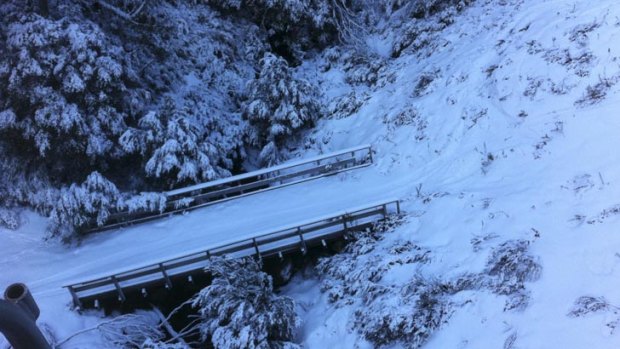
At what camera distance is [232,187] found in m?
12.5

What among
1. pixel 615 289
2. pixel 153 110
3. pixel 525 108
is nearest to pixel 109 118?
pixel 153 110

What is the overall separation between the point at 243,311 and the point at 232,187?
480 centimetres

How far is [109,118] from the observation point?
1179cm

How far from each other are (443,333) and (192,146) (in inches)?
322

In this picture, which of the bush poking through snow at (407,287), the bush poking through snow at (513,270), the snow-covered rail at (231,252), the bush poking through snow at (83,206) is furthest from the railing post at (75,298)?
the bush poking through snow at (513,270)

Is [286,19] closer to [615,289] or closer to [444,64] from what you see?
Answer: [444,64]

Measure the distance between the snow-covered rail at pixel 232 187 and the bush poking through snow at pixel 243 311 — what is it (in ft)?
11.0

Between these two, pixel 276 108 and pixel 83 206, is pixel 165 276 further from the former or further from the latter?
pixel 276 108

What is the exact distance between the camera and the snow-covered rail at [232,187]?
39.1 feet

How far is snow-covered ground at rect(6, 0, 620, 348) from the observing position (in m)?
6.86

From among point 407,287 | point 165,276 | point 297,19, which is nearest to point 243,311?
point 165,276

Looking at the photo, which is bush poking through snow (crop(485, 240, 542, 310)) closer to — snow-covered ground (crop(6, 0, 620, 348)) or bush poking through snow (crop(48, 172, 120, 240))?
snow-covered ground (crop(6, 0, 620, 348))

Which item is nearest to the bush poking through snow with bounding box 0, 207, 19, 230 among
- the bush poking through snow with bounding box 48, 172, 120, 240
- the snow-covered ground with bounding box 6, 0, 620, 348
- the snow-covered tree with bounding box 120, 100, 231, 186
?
the snow-covered ground with bounding box 6, 0, 620, 348

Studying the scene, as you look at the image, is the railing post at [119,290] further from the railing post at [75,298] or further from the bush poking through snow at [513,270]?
the bush poking through snow at [513,270]
